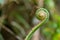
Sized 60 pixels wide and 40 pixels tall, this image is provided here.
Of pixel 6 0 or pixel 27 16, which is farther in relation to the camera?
pixel 27 16

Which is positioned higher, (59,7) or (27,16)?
(27,16)

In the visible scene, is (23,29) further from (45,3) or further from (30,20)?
(45,3)

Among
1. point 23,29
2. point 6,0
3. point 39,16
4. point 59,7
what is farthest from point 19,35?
point 59,7

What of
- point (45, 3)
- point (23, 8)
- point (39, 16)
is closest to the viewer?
point (39, 16)

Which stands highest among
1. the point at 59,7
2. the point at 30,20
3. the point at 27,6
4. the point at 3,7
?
the point at 3,7

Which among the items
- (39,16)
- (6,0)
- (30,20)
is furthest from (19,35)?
(39,16)

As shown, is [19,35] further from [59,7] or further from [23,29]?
[59,7]

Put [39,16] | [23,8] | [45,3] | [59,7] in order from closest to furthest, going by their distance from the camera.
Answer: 1. [39,16]
2. [45,3]
3. [23,8]
4. [59,7]
